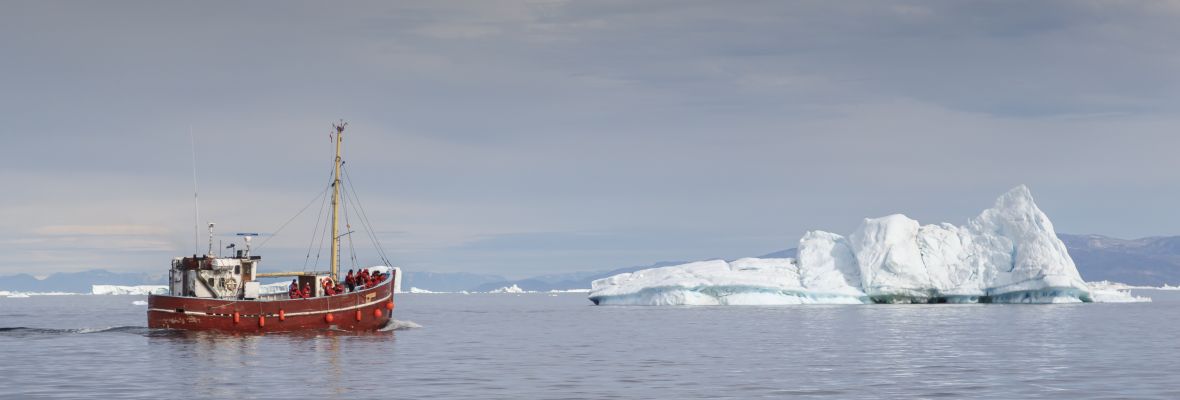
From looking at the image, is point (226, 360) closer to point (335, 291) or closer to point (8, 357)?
point (8, 357)

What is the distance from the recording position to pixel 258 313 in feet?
189

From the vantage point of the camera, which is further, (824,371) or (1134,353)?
(1134,353)

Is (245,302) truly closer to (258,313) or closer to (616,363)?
(258,313)

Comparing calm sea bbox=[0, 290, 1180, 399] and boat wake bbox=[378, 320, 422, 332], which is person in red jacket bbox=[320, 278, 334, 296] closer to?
calm sea bbox=[0, 290, 1180, 399]

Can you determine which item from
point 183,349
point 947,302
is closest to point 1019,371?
point 183,349

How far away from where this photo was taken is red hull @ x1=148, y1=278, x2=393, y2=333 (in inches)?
2254

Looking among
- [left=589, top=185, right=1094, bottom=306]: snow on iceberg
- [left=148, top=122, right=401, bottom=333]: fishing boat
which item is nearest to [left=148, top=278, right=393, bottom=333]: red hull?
[left=148, top=122, right=401, bottom=333]: fishing boat

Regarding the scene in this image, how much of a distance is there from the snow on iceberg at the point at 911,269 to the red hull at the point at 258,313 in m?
46.0

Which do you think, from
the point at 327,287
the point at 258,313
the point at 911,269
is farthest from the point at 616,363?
the point at 911,269

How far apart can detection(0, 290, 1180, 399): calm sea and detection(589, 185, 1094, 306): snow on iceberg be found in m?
31.5

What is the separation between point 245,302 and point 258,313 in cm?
82

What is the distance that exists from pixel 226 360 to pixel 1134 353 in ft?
108

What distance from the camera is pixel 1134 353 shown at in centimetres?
4459

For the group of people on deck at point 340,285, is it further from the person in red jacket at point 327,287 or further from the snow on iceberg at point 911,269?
the snow on iceberg at point 911,269
